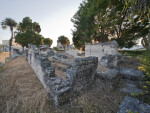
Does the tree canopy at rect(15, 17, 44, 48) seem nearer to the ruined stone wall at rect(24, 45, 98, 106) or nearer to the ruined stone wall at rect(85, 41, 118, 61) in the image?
the ruined stone wall at rect(85, 41, 118, 61)

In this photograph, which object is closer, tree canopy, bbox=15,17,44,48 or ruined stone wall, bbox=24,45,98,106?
ruined stone wall, bbox=24,45,98,106

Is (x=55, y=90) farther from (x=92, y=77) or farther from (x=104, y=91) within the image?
(x=104, y=91)

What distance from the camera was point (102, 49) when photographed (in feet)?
28.5

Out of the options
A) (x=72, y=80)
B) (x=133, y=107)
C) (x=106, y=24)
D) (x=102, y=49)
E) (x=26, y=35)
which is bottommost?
(x=133, y=107)

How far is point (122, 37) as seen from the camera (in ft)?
38.6

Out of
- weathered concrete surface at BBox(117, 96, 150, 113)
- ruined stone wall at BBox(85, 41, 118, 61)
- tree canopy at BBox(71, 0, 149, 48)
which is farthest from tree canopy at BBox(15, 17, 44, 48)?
weathered concrete surface at BBox(117, 96, 150, 113)

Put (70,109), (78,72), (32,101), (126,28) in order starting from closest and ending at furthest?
(70,109)
(32,101)
(78,72)
(126,28)

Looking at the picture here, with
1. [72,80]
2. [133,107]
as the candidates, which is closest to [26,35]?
[72,80]

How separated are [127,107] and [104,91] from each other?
117 centimetres

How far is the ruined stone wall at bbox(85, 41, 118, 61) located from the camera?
7473 mm

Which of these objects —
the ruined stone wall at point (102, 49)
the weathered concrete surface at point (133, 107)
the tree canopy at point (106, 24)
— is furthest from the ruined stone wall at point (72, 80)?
the tree canopy at point (106, 24)

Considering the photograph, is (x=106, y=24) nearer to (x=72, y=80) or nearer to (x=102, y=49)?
(x=102, y=49)

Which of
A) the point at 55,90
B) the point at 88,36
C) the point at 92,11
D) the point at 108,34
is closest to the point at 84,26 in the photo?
the point at 88,36

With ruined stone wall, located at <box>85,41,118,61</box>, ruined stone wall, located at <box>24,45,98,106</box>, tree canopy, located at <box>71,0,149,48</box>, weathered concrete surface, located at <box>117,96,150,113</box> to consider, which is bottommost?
weathered concrete surface, located at <box>117,96,150,113</box>
